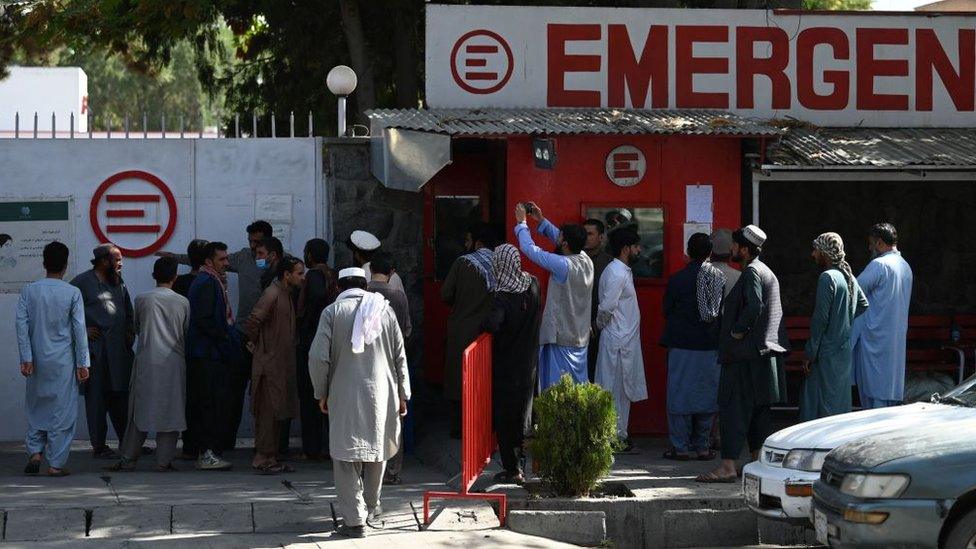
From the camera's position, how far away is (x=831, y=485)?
7312mm

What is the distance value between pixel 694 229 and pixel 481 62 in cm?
237

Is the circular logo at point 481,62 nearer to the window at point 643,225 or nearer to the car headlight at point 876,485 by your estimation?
the window at point 643,225

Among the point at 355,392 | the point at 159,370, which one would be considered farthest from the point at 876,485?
the point at 159,370

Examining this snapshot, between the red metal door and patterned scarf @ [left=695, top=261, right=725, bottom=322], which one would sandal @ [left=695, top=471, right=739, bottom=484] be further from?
the red metal door

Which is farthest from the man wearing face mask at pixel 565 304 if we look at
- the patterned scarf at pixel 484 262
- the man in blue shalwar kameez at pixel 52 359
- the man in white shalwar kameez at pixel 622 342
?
the man in blue shalwar kameez at pixel 52 359

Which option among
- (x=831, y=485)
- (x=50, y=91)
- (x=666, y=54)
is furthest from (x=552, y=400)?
(x=50, y=91)

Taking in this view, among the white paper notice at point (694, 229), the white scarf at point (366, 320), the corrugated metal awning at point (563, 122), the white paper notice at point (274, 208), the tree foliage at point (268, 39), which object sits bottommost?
the white scarf at point (366, 320)

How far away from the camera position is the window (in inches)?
457

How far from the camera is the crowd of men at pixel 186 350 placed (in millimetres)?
10000

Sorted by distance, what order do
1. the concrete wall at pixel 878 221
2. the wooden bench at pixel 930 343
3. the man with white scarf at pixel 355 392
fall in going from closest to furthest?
the man with white scarf at pixel 355 392
the wooden bench at pixel 930 343
the concrete wall at pixel 878 221

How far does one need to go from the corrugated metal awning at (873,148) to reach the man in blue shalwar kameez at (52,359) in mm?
5587

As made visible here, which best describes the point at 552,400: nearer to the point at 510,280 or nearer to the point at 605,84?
the point at 510,280

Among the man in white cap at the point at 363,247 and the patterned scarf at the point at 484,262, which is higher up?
the man in white cap at the point at 363,247

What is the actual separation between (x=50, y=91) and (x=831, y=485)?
22889 millimetres
